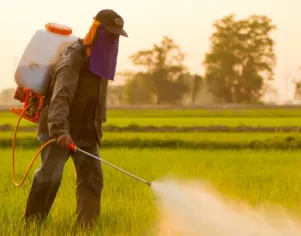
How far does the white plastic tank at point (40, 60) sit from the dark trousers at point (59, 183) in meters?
0.38

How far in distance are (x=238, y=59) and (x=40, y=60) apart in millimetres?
42942

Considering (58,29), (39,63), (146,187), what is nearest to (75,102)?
(39,63)

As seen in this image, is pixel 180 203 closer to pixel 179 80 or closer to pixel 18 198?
pixel 18 198

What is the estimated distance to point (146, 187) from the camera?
550cm

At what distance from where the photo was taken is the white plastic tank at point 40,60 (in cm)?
375

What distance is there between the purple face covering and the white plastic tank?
277 mm

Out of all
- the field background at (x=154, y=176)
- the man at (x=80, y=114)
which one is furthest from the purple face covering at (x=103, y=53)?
the field background at (x=154, y=176)

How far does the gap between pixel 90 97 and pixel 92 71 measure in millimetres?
178

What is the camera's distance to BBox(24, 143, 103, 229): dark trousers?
379 cm

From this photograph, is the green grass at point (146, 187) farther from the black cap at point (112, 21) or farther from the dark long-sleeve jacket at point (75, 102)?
the black cap at point (112, 21)

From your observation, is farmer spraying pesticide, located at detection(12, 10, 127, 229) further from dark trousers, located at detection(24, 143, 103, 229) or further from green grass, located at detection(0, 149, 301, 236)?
green grass, located at detection(0, 149, 301, 236)

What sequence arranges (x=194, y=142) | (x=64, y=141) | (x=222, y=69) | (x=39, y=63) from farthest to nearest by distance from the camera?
(x=222, y=69), (x=194, y=142), (x=39, y=63), (x=64, y=141)

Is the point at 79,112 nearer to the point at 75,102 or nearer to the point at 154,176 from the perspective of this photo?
the point at 75,102

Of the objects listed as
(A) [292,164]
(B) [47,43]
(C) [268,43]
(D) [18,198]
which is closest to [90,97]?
(B) [47,43]
